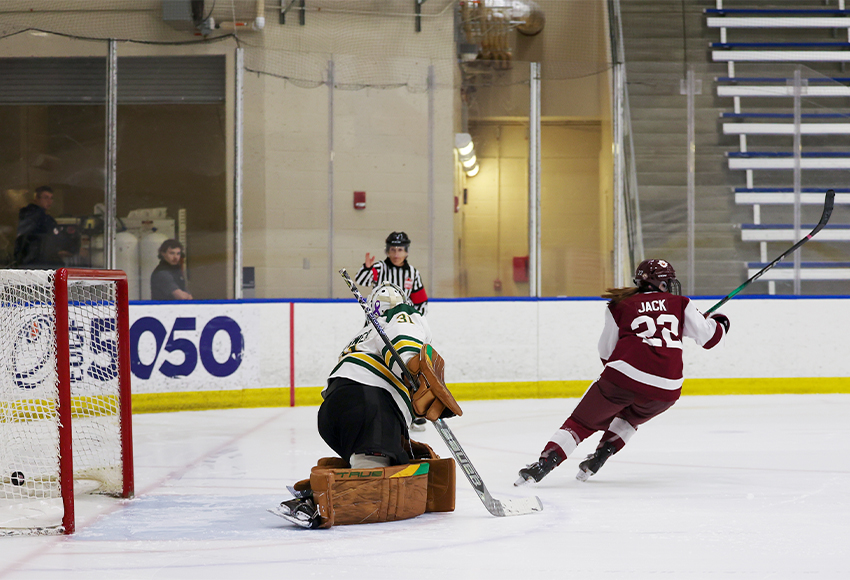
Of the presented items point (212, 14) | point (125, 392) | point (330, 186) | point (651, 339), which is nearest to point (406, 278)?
point (330, 186)

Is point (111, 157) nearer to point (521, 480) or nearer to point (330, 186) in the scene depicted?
point (330, 186)

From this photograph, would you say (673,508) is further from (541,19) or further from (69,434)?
(541,19)

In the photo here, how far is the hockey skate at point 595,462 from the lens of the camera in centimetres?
380

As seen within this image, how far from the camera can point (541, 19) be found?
895 centimetres

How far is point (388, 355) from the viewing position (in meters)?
3.03

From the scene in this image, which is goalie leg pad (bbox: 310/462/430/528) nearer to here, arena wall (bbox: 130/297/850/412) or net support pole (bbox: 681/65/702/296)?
arena wall (bbox: 130/297/850/412)

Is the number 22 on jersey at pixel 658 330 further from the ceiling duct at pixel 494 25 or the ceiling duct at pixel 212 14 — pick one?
the ceiling duct at pixel 212 14

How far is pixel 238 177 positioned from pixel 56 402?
11.8 ft

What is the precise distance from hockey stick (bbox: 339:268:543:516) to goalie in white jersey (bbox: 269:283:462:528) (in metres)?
0.03

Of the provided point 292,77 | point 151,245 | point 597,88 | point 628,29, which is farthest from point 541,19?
point 151,245

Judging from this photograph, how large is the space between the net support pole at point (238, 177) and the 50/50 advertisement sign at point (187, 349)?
13.1 inches

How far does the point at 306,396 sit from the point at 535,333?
63.9 inches

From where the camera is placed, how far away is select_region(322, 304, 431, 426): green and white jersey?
3.02 m

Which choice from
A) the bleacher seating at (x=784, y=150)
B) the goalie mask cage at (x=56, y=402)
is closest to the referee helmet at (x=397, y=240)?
the goalie mask cage at (x=56, y=402)
